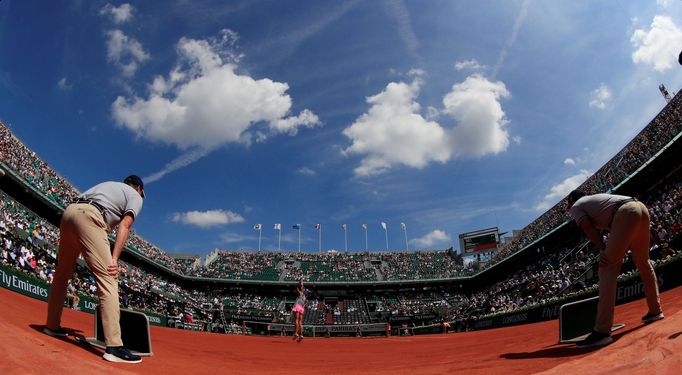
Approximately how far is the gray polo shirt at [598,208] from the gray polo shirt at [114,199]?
569 cm

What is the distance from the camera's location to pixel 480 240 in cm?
5494

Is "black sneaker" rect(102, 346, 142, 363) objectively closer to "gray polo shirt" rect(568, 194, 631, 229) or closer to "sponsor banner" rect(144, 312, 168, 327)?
"gray polo shirt" rect(568, 194, 631, 229)

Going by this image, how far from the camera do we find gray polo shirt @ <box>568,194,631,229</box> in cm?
450

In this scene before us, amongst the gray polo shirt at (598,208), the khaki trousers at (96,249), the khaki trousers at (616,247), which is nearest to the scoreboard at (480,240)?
the gray polo shirt at (598,208)

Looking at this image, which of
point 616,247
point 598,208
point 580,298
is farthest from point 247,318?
point 616,247

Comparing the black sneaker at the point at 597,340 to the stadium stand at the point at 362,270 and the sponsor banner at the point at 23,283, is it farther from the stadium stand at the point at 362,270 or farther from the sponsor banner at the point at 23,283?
the sponsor banner at the point at 23,283

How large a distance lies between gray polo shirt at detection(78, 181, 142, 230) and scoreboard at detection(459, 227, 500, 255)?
56.1 metres

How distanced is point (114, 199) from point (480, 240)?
5677cm

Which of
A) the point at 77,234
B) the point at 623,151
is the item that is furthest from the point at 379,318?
the point at 77,234

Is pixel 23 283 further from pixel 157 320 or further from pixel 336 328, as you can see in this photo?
pixel 336 328

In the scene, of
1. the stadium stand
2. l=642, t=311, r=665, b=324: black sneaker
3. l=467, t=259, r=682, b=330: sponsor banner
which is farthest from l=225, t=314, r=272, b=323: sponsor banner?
l=642, t=311, r=665, b=324: black sneaker

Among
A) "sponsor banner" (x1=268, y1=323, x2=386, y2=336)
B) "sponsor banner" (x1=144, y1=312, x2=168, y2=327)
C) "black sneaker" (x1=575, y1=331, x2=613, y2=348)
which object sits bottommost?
"sponsor banner" (x1=268, y1=323, x2=386, y2=336)

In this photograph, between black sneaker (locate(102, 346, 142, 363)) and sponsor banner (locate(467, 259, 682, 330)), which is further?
sponsor banner (locate(467, 259, 682, 330))

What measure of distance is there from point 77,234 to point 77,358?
1.31m
